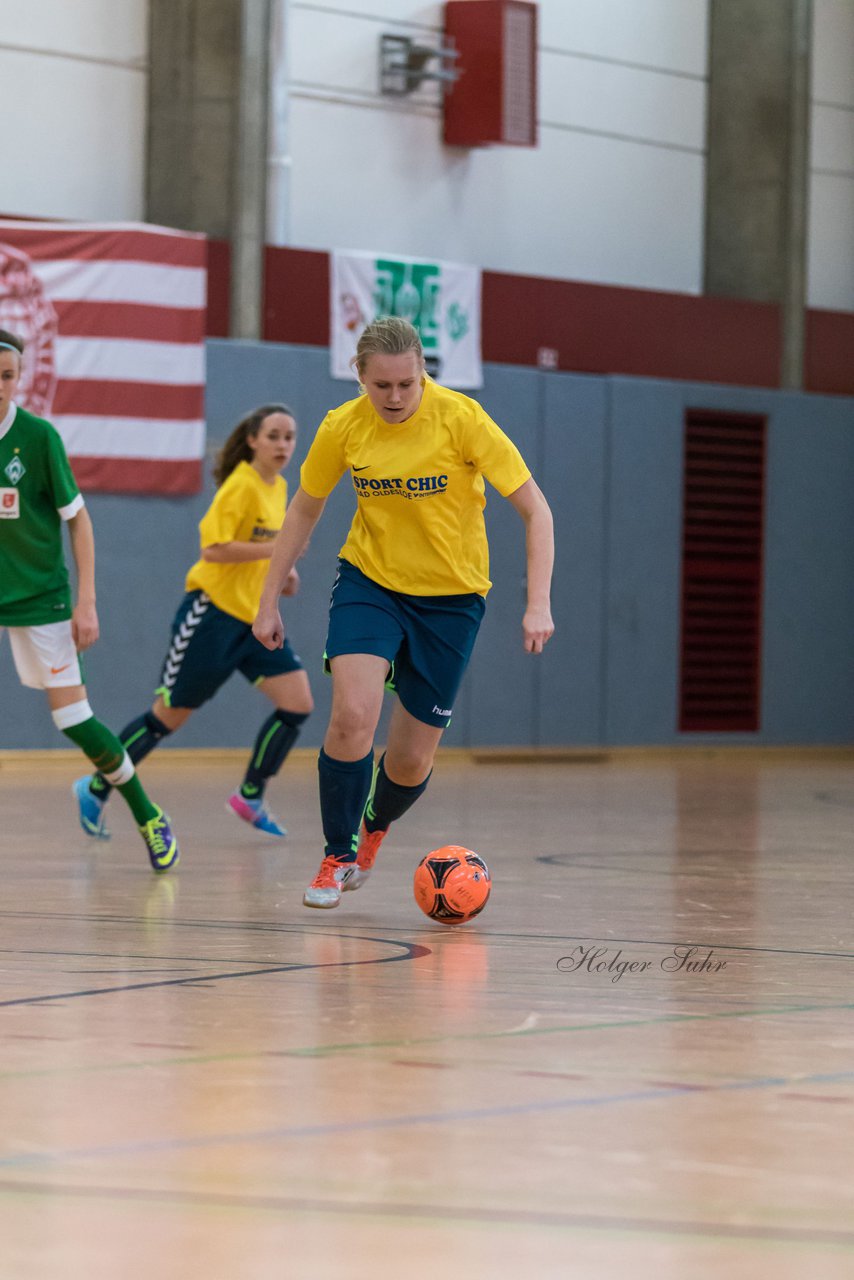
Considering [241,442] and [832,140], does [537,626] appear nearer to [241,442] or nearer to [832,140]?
[241,442]

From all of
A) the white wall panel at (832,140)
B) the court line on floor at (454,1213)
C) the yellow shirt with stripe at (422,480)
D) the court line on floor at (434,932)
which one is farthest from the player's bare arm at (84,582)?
the white wall panel at (832,140)

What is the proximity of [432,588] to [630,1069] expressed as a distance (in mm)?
2288

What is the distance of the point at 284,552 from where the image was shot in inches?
233

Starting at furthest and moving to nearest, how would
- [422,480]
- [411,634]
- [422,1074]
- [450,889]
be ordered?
1. [411,634]
2. [422,480]
3. [450,889]
4. [422,1074]

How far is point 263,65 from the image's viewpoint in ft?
42.9

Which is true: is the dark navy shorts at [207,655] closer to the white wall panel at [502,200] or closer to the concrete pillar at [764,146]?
the white wall panel at [502,200]

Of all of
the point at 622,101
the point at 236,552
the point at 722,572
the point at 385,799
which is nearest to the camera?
the point at 385,799

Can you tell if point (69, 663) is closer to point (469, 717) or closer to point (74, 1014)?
point (74, 1014)

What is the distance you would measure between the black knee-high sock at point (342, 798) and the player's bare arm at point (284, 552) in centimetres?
38

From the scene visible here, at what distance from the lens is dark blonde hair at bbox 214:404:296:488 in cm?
793

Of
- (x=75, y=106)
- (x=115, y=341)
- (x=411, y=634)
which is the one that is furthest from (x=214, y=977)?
(x=75, y=106)

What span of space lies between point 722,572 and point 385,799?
1011 cm

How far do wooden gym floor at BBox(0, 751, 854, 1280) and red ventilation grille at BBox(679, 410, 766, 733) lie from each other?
8.52 m

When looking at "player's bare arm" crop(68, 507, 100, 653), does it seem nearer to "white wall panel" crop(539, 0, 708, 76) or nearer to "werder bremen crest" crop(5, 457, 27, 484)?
"werder bremen crest" crop(5, 457, 27, 484)
